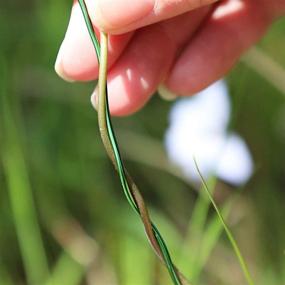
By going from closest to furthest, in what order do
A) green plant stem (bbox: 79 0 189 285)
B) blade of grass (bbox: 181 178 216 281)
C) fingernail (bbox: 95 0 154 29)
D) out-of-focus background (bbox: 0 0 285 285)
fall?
green plant stem (bbox: 79 0 189 285)
fingernail (bbox: 95 0 154 29)
blade of grass (bbox: 181 178 216 281)
out-of-focus background (bbox: 0 0 285 285)

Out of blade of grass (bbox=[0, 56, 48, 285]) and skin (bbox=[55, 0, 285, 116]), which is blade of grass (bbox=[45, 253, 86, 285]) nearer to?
blade of grass (bbox=[0, 56, 48, 285])

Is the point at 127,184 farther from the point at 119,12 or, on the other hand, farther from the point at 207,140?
the point at 207,140

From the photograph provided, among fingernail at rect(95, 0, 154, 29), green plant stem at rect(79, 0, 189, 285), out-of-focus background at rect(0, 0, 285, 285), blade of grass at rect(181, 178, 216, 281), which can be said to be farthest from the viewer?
out-of-focus background at rect(0, 0, 285, 285)

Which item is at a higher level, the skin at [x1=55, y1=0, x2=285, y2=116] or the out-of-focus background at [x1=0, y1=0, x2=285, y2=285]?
the skin at [x1=55, y1=0, x2=285, y2=116]

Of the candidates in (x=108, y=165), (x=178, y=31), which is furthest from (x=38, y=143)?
(x=178, y=31)

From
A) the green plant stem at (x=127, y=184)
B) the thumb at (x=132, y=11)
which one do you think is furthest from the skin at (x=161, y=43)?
the green plant stem at (x=127, y=184)

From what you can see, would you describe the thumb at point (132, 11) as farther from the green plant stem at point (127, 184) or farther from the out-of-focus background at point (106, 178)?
the out-of-focus background at point (106, 178)

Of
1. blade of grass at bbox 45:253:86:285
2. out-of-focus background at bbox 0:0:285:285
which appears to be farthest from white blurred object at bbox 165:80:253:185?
blade of grass at bbox 45:253:86:285

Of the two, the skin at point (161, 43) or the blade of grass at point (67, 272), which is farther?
the blade of grass at point (67, 272)
